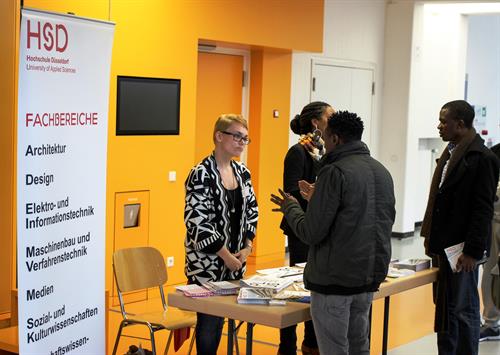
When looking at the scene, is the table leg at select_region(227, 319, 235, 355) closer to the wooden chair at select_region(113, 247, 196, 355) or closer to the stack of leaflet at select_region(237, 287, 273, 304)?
the stack of leaflet at select_region(237, 287, 273, 304)

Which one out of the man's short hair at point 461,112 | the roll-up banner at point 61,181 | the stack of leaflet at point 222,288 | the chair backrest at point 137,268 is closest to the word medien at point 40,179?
the roll-up banner at point 61,181

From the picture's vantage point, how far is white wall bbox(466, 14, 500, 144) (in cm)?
1537

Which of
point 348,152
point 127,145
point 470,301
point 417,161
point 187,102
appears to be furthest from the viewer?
point 417,161

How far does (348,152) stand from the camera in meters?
4.03

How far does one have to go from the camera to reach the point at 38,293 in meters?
3.62

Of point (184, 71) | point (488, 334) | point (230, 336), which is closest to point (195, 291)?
point (230, 336)

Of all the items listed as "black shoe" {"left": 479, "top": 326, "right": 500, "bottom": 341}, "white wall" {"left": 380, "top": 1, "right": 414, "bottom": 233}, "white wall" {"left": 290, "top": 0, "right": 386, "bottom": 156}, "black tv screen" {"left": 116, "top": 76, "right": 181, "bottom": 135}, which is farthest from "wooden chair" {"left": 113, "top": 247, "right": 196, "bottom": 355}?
"white wall" {"left": 380, "top": 1, "right": 414, "bottom": 233}

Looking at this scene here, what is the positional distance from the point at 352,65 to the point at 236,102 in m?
2.37

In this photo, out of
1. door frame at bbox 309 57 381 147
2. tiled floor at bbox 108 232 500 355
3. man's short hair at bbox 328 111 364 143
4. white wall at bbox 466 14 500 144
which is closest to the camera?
man's short hair at bbox 328 111 364 143

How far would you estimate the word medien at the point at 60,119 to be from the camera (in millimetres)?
3537

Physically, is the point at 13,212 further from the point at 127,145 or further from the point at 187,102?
the point at 187,102

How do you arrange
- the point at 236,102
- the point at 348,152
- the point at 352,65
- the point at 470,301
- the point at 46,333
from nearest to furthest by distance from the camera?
the point at 46,333 → the point at 348,152 → the point at 470,301 → the point at 236,102 → the point at 352,65

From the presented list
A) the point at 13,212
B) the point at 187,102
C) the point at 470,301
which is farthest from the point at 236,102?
the point at 470,301

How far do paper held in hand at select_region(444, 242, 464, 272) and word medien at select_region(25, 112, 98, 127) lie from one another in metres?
2.32
